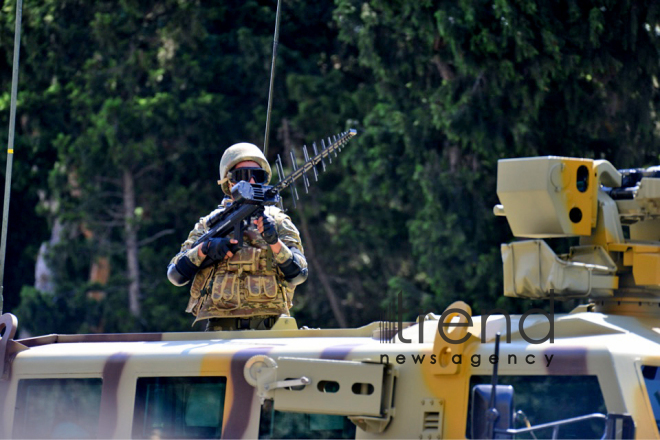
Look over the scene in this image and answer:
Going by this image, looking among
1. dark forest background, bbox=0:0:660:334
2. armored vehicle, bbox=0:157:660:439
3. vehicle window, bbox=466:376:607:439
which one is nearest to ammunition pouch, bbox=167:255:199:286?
armored vehicle, bbox=0:157:660:439

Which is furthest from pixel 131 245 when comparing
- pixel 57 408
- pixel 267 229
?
pixel 57 408

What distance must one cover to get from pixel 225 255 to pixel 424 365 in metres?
1.83

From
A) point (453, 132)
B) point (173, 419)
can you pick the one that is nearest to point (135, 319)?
point (453, 132)

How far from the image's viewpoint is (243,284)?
669 centimetres

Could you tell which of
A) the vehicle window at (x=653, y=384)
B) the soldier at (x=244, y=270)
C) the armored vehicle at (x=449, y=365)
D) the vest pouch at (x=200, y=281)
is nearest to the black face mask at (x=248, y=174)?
the soldier at (x=244, y=270)

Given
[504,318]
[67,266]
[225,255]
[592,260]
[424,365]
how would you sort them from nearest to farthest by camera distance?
[424,365]
[504,318]
[592,260]
[225,255]
[67,266]

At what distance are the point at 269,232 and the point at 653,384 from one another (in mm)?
2340

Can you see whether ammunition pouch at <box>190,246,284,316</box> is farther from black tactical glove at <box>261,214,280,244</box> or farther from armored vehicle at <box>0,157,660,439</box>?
armored vehicle at <box>0,157,660,439</box>

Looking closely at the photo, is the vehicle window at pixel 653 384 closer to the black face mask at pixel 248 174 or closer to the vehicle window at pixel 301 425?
the vehicle window at pixel 301 425

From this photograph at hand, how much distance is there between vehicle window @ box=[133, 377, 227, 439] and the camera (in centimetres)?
543

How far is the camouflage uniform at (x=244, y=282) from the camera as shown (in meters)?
6.66

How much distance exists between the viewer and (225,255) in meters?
6.54

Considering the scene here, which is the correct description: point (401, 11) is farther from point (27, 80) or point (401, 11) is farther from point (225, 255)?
point (225, 255)

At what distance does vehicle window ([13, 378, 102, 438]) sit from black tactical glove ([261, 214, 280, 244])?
4.21 feet
